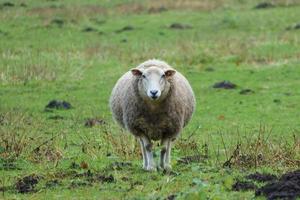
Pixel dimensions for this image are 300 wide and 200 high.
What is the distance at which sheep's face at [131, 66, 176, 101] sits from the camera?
10.5 m

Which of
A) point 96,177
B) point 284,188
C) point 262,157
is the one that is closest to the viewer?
point 284,188

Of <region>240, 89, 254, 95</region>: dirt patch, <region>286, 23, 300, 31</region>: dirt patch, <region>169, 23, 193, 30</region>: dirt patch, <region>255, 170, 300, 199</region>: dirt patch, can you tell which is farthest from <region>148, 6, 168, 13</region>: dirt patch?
<region>255, 170, 300, 199</region>: dirt patch

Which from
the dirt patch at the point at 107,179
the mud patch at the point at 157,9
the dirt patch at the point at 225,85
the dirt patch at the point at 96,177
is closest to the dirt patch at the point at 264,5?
the mud patch at the point at 157,9

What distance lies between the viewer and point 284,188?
8.45m

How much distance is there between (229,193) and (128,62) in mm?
14839

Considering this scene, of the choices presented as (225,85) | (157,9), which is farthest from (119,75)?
(157,9)

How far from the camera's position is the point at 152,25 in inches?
1251

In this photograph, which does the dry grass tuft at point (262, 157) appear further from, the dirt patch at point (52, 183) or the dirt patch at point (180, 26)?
the dirt patch at point (180, 26)

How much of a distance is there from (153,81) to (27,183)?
7.15 feet

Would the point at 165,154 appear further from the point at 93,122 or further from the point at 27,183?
the point at 93,122

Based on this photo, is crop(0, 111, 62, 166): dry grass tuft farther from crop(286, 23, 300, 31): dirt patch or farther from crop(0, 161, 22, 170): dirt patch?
crop(286, 23, 300, 31): dirt patch

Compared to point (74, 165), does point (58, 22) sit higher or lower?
higher

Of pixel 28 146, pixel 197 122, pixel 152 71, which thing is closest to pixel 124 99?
pixel 152 71

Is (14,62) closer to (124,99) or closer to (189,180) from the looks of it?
(124,99)
